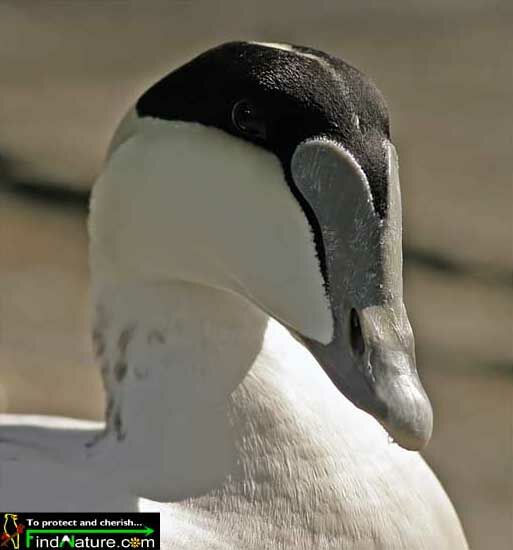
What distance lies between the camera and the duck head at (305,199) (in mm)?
1282

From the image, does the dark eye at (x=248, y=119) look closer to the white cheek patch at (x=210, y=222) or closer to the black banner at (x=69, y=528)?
the white cheek patch at (x=210, y=222)

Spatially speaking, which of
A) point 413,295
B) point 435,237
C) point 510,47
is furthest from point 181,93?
point 510,47

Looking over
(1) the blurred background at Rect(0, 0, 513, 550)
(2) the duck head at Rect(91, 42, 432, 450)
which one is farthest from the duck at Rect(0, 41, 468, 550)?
(1) the blurred background at Rect(0, 0, 513, 550)

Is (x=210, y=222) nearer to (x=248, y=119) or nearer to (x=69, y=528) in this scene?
(x=248, y=119)

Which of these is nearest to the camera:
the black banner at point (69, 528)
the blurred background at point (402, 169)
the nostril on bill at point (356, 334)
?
the nostril on bill at point (356, 334)

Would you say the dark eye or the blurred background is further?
the blurred background

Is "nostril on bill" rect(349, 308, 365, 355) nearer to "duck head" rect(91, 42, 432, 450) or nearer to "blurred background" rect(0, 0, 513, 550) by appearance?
"duck head" rect(91, 42, 432, 450)

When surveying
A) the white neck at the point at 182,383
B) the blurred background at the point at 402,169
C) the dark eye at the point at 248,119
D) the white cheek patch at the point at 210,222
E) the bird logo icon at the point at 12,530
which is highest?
the dark eye at the point at 248,119

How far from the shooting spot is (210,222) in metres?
1.41

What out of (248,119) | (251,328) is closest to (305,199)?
(248,119)

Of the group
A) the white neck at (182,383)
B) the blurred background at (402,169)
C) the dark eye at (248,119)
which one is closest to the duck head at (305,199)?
the dark eye at (248,119)

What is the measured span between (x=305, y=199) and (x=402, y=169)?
222cm

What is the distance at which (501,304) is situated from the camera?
9.48 ft

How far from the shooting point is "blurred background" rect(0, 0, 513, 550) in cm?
257
